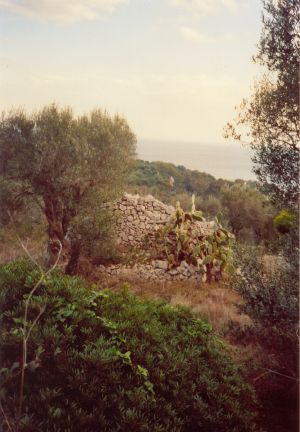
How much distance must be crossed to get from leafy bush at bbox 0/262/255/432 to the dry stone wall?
10534mm

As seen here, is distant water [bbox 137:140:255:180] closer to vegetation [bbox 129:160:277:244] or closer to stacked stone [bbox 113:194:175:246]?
vegetation [bbox 129:160:277:244]

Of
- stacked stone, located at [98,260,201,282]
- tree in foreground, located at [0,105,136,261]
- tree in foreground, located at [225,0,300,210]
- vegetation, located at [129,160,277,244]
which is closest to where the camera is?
tree in foreground, located at [225,0,300,210]

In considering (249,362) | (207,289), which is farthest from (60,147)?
(249,362)

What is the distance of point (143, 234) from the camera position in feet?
61.4

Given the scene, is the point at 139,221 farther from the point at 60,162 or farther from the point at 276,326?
the point at 276,326

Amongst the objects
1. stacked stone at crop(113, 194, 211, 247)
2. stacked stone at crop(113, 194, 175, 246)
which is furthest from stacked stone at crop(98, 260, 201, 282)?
stacked stone at crop(113, 194, 175, 246)

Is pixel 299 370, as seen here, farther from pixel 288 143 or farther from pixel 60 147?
pixel 60 147

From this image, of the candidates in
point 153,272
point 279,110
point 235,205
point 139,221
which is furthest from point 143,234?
point 235,205

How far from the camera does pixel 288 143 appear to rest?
318 inches

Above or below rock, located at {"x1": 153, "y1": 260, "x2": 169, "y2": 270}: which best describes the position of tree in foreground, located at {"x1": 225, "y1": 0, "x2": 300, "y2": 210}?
above

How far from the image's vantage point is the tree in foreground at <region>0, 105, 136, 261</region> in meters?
15.4

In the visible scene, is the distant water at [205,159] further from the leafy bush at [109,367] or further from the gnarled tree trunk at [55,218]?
the leafy bush at [109,367]

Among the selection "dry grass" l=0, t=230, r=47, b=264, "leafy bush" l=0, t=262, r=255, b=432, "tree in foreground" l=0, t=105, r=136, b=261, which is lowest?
"dry grass" l=0, t=230, r=47, b=264

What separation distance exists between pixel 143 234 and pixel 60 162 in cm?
486
